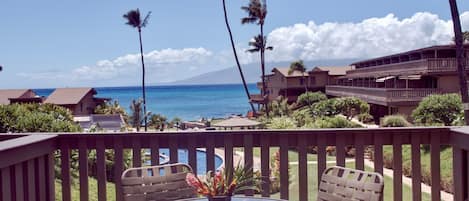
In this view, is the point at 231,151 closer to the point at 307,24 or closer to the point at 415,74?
the point at 415,74

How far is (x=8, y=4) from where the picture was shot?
179 feet

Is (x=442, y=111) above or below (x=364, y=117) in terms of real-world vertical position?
above

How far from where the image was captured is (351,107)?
2919cm

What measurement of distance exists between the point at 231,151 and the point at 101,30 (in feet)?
273

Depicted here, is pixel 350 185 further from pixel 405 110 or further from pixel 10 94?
pixel 10 94

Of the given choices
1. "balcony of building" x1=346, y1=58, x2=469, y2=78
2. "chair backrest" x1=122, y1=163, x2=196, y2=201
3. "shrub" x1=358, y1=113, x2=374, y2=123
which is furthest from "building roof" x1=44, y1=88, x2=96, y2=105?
"chair backrest" x1=122, y1=163, x2=196, y2=201

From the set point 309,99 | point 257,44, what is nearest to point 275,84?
point 309,99

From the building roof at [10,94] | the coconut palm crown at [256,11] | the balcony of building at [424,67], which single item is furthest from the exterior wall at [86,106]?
the balcony of building at [424,67]

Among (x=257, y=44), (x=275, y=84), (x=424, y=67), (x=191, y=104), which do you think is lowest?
(x=191, y=104)

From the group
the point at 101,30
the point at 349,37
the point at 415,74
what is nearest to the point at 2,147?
the point at 415,74

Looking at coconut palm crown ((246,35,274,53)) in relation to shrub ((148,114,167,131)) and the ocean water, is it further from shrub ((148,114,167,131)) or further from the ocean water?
the ocean water

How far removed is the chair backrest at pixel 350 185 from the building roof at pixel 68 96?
1450 inches

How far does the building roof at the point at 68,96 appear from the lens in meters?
37.7

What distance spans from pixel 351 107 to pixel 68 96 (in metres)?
22.9
